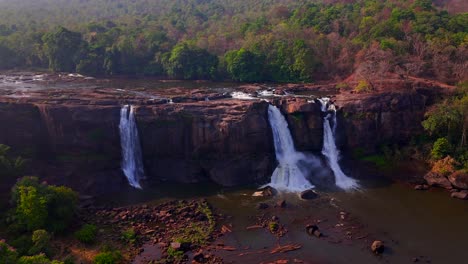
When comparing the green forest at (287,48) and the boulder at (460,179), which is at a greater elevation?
the green forest at (287,48)

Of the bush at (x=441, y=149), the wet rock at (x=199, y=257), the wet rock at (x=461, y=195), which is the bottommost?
the wet rock at (x=199, y=257)

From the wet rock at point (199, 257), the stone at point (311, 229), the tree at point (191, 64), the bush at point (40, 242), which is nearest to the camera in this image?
the bush at point (40, 242)

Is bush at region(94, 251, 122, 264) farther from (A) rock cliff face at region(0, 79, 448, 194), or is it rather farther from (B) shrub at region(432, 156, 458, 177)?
(B) shrub at region(432, 156, 458, 177)

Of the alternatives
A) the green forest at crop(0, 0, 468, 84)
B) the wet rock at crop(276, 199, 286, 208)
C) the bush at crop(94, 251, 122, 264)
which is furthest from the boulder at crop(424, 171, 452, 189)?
the bush at crop(94, 251, 122, 264)

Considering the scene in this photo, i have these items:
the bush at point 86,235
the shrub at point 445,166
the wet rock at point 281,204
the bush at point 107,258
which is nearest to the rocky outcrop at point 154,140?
the wet rock at point 281,204

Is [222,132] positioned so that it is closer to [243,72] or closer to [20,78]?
[243,72]

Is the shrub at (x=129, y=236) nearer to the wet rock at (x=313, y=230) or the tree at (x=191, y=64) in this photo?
the wet rock at (x=313, y=230)

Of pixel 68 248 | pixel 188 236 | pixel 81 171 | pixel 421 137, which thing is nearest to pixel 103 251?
pixel 68 248
